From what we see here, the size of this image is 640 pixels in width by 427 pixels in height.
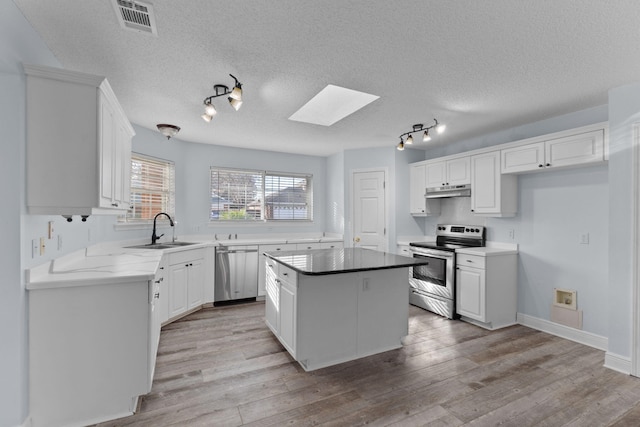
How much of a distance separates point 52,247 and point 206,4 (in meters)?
2.01

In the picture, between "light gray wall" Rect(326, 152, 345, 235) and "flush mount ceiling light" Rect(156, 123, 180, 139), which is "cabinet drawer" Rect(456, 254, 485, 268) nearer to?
"light gray wall" Rect(326, 152, 345, 235)

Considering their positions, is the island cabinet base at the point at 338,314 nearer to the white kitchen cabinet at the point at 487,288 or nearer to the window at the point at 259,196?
the white kitchen cabinet at the point at 487,288

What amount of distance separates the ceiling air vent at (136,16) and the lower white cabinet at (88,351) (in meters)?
1.65

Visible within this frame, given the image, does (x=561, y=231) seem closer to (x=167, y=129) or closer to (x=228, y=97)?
(x=228, y=97)

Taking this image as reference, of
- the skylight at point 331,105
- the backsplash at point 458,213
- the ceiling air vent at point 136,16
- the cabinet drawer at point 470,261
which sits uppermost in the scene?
the skylight at point 331,105

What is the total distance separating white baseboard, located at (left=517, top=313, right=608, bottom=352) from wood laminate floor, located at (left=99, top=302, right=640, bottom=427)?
115 millimetres

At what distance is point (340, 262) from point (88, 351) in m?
1.95

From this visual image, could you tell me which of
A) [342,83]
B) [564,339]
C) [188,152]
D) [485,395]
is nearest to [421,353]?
[485,395]

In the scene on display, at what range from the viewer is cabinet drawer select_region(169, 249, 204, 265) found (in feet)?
12.2

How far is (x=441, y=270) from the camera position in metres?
4.02

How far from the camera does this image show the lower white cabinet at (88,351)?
183 cm

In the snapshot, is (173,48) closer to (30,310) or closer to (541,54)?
(30,310)

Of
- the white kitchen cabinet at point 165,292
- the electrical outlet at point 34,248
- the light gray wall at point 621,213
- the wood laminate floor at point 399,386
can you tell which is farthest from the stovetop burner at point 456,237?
the electrical outlet at point 34,248

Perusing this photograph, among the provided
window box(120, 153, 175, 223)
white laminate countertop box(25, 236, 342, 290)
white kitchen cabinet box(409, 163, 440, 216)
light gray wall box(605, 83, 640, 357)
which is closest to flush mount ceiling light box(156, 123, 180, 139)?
window box(120, 153, 175, 223)
